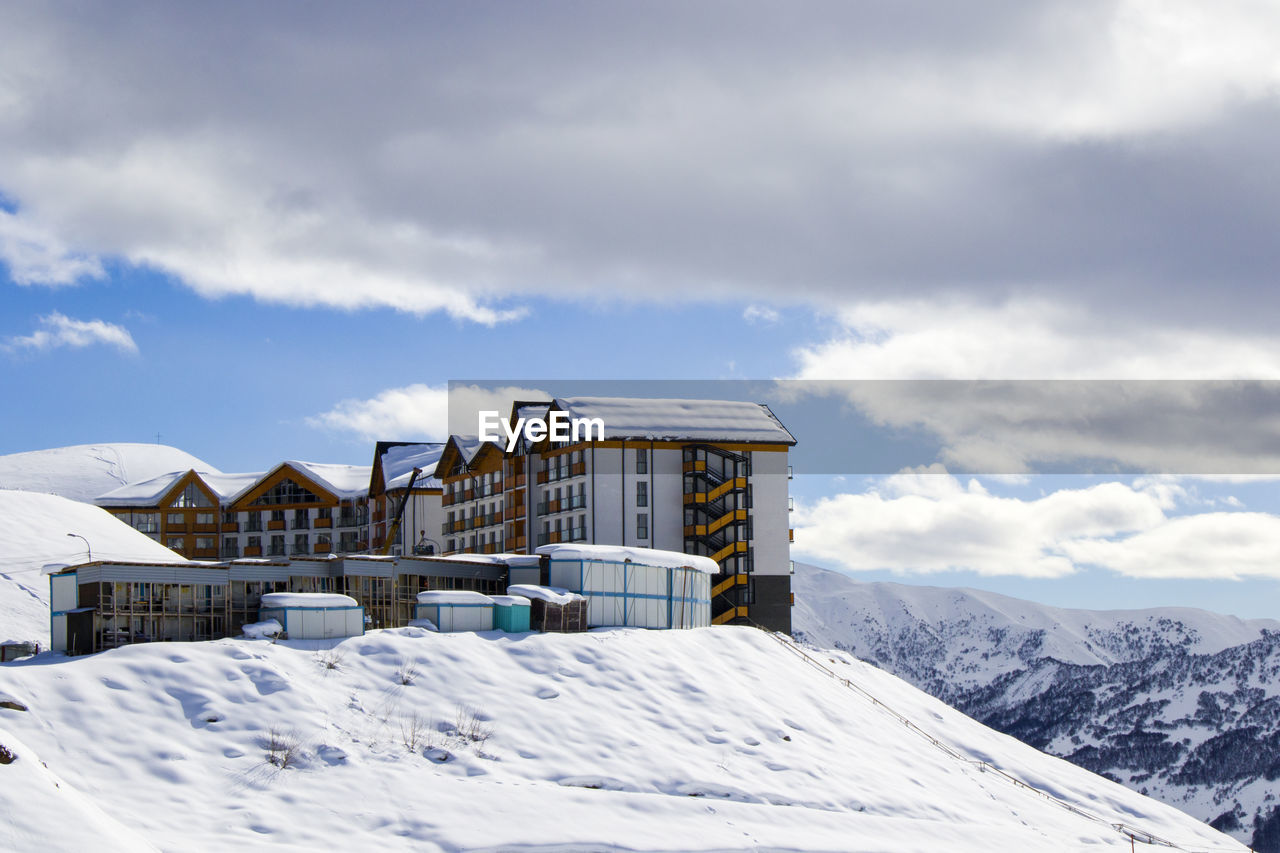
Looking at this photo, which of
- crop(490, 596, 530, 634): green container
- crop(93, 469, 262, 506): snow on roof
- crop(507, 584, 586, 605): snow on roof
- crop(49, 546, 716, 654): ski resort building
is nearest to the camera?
crop(49, 546, 716, 654): ski resort building

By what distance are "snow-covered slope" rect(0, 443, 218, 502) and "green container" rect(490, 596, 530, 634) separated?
136003 millimetres

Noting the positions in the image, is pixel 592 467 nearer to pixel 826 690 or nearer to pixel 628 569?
pixel 628 569

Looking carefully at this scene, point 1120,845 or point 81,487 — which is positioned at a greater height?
point 81,487

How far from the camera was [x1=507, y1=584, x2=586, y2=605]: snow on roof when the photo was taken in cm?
5628

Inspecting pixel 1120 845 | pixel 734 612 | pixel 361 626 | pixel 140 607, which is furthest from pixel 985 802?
pixel 734 612

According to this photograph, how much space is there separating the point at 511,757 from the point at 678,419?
47.9 m

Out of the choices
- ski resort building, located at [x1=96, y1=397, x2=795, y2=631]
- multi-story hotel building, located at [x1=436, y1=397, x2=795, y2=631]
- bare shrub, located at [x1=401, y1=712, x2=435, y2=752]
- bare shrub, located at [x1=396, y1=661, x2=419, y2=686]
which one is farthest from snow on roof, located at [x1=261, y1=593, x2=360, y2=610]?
multi-story hotel building, located at [x1=436, y1=397, x2=795, y2=631]

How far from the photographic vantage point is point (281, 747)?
130 ft

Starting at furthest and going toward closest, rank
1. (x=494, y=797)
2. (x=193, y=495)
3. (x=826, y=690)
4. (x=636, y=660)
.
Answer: (x=193, y=495) < (x=826, y=690) < (x=636, y=660) < (x=494, y=797)

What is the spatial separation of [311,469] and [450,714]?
8162 centimetres

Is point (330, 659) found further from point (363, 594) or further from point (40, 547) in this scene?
point (40, 547)

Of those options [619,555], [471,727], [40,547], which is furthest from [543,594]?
[40,547]

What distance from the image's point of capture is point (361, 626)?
5031cm
